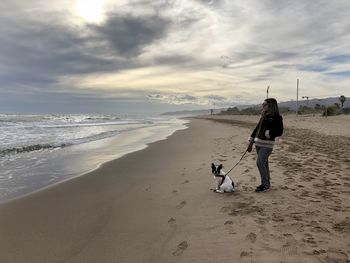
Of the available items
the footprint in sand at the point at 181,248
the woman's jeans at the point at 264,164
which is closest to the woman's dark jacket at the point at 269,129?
the woman's jeans at the point at 264,164

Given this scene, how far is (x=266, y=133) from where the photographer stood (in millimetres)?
7504

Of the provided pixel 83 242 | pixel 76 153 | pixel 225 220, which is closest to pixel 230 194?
pixel 225 220

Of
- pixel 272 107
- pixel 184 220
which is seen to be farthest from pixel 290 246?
pixel 272 107

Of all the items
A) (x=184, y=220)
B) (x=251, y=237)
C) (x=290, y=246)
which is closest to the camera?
(x=290, y=246)

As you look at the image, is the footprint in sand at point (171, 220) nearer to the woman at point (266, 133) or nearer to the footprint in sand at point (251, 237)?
the footprint in sand at point (251, 237)

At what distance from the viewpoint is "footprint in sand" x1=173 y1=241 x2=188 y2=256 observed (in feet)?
15.4

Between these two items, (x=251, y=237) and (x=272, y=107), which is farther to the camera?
(x=272, y=107)

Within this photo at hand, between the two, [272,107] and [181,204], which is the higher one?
[272,107]

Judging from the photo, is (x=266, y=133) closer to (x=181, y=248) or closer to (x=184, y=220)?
(x=184, y=220)

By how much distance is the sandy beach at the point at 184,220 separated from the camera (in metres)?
4.66

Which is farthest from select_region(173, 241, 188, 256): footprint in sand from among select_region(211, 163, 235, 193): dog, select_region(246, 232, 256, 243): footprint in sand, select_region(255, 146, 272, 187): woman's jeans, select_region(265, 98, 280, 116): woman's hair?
select_region(265, 98, 280, 116): woman's hair

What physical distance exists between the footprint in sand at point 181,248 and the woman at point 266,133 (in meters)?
2.95

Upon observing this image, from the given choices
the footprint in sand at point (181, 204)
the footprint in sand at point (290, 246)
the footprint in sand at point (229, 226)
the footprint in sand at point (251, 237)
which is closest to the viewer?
the footprint in sand at point (290, 246)

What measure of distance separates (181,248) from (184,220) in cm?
117
